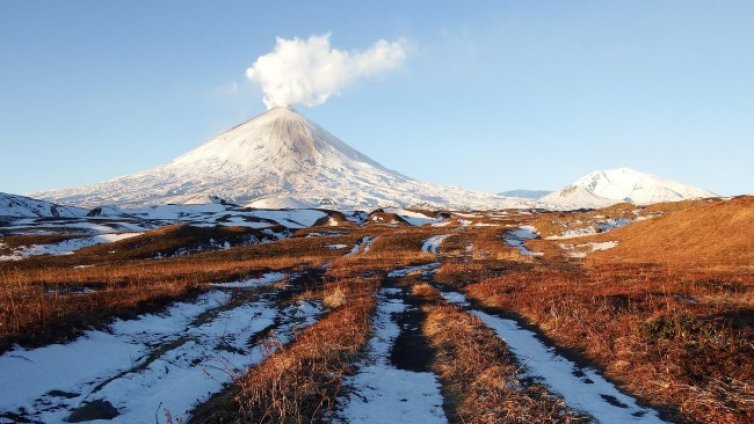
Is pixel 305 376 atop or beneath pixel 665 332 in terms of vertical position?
beneath

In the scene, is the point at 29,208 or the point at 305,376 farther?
the point at 29,208

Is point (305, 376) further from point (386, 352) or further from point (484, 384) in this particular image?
point (386, 352)

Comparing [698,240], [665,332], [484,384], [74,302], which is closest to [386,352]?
[484,384]

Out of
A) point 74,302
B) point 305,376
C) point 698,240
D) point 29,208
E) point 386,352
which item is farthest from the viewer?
point 29,208

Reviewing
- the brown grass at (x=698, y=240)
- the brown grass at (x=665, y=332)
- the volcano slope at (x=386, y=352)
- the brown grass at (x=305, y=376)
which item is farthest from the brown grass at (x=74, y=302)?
the brown grass at (x=698, y=240)

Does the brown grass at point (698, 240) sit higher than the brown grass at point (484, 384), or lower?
higher

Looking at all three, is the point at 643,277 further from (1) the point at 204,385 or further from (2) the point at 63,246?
(2) the point at 63,246

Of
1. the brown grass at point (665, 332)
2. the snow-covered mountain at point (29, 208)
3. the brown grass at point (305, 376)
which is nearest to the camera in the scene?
the brown grass at point (305, 376)

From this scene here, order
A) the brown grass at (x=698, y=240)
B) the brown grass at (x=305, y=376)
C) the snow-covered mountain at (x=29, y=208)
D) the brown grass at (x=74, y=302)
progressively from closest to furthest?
the brown grass at (x=305, y=376) → the brown grass at (x=74, y=302) → the brown grass at (x=698, y=240) → the snow-covered mountain at (x=29, y=208)

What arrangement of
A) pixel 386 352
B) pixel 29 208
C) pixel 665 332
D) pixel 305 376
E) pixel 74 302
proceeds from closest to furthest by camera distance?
pixel 305 376 → pixel 665 332 → pixel 386 352 → pixel 74 302 → pixel 29 208

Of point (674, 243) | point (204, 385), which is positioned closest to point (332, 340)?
point (204, 385)

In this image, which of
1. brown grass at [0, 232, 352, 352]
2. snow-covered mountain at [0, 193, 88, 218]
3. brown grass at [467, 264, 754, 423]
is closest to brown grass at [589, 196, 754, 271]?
brown grass at [467, 264, 754, 423]

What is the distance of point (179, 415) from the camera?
9914 mm

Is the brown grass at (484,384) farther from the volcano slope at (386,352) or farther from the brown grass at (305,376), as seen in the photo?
the brown grass at (305,376)
